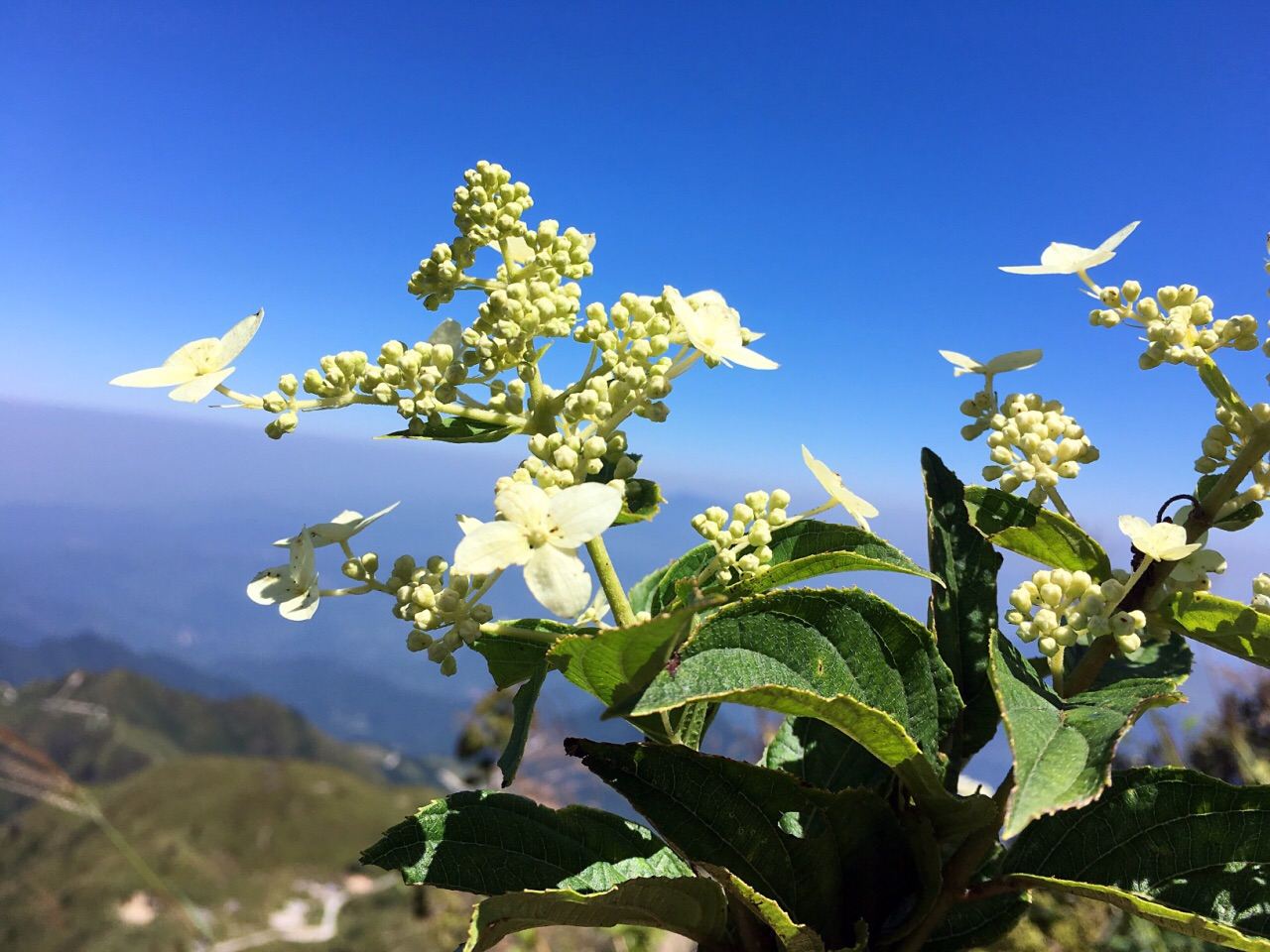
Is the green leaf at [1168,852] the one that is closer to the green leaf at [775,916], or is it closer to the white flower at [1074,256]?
the green leaf at [775,916]

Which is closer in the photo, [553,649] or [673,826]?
[553,649]

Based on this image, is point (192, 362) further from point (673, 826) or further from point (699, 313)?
point (673, 826)

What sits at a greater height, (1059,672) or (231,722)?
(1059,672)

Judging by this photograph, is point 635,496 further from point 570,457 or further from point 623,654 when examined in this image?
point 623,654

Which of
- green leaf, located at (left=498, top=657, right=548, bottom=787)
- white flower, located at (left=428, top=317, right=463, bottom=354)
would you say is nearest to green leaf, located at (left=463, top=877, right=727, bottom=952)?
green leaf, located at (left=498, top=657, right=548, bottom=787)

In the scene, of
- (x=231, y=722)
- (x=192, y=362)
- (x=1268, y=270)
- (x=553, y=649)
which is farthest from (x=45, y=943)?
(x=231, y=722)

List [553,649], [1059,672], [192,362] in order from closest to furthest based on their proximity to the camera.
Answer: [553,649] < [1059,672] < [192,362]

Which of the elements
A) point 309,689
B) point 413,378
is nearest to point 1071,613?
point 413,378

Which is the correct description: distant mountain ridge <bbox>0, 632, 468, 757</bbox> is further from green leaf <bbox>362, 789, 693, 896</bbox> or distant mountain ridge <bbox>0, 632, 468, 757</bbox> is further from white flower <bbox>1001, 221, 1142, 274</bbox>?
white flower <bbox>1001, 221, 1142, 274</bbox>
